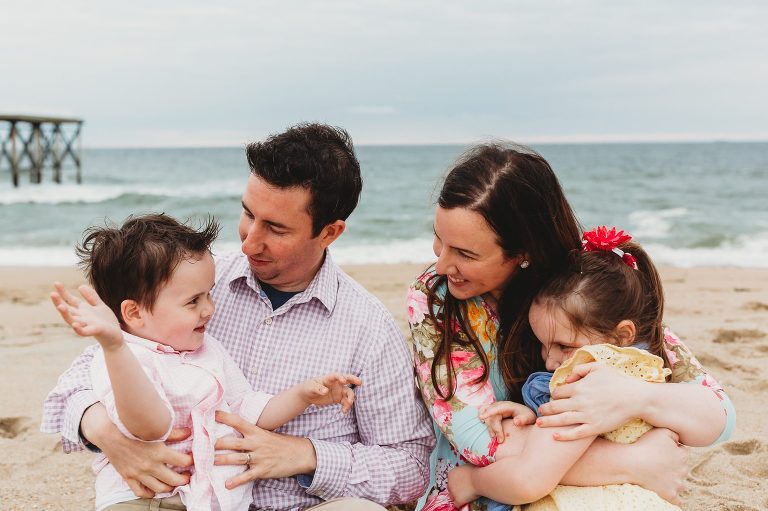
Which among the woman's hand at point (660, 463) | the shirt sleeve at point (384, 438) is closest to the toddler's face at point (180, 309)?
the shirt sleeve at point (384, 438)

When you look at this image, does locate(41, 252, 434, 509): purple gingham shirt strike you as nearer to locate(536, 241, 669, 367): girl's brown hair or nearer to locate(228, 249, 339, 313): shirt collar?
locate(228, 249, 339, 313): shirt collar

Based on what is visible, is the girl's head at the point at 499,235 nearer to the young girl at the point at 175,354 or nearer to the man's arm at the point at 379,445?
the man's arm at the point at 379,445

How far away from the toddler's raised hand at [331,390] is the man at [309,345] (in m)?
0.24

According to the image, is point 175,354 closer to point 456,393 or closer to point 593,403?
point 456,393

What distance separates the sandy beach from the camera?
395cm

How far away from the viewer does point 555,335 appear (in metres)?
2.63

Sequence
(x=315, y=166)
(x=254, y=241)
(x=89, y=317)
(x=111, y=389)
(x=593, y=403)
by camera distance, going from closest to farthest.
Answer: (x=89, y=317), (x=593, y=403), (x=111, y=389), (x=254, y=241), (x=315, y=166)

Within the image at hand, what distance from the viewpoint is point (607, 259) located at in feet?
9.05

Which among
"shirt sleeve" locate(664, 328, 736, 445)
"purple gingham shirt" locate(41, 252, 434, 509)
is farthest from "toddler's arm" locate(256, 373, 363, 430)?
"shirt sleeve" locate(664, 328, 736, 445)

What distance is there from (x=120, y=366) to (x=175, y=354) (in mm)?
469

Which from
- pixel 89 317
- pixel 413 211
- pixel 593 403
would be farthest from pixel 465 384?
pixel 413 211

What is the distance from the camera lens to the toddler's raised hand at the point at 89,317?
79.0 inches

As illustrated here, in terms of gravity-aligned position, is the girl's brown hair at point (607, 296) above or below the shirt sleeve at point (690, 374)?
above

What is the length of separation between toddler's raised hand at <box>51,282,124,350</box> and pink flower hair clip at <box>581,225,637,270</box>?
5.67 ft
